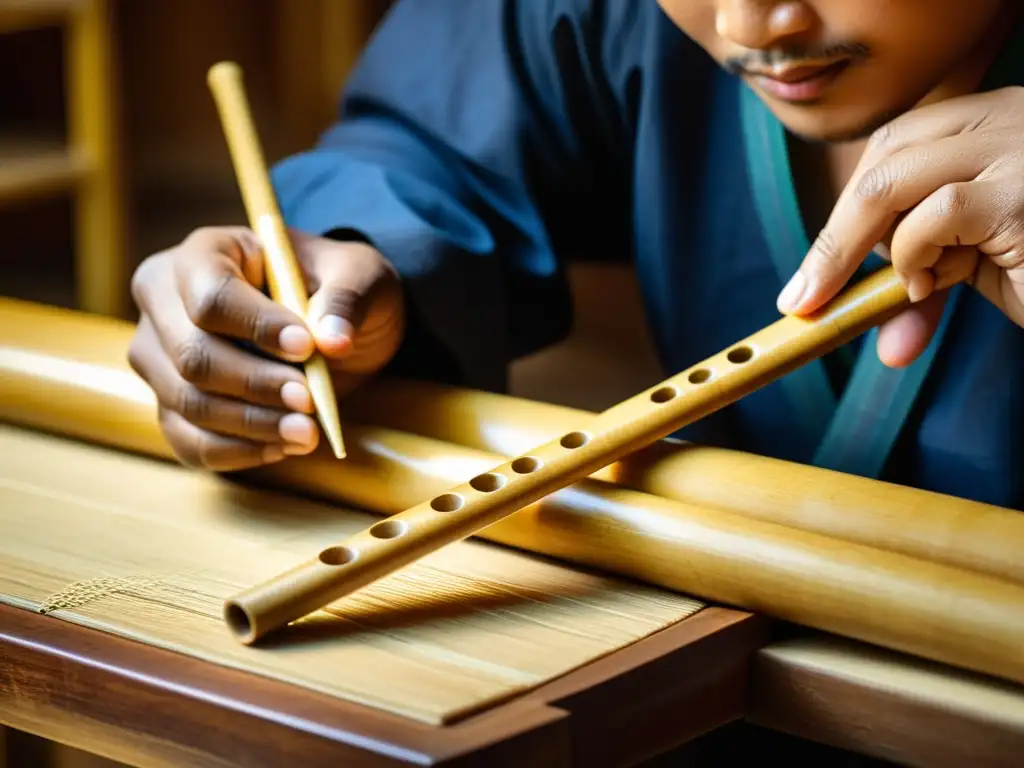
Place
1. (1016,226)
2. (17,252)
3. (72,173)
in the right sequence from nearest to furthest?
(1016,226) < (72,173) < (17,252)

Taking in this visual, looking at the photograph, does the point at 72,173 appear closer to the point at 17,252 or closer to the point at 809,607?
the point at 17,252

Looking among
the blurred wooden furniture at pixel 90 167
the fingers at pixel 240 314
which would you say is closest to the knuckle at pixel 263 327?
the fingers at pixel 240 314

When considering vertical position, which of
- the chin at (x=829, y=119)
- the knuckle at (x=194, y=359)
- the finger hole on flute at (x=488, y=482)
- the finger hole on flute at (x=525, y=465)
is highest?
the chin at (x=829, y=119)

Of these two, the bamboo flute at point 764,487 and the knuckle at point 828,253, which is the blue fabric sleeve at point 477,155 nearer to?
the bamboo flute at point 764,487

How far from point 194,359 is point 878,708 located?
391 mm

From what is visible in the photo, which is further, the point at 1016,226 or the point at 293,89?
the point at 293,89

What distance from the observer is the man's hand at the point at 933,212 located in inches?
26.7

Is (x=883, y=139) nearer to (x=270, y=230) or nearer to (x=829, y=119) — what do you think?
(x=829, y=119)

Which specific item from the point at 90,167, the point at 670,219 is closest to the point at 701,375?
the point at 670,219

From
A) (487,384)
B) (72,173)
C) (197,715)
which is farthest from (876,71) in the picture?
(72,173)

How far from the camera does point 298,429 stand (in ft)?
2.49

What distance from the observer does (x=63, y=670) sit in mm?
614

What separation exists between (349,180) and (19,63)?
1.68m

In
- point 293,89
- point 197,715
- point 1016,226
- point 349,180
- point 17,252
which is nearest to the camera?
point 197,715
